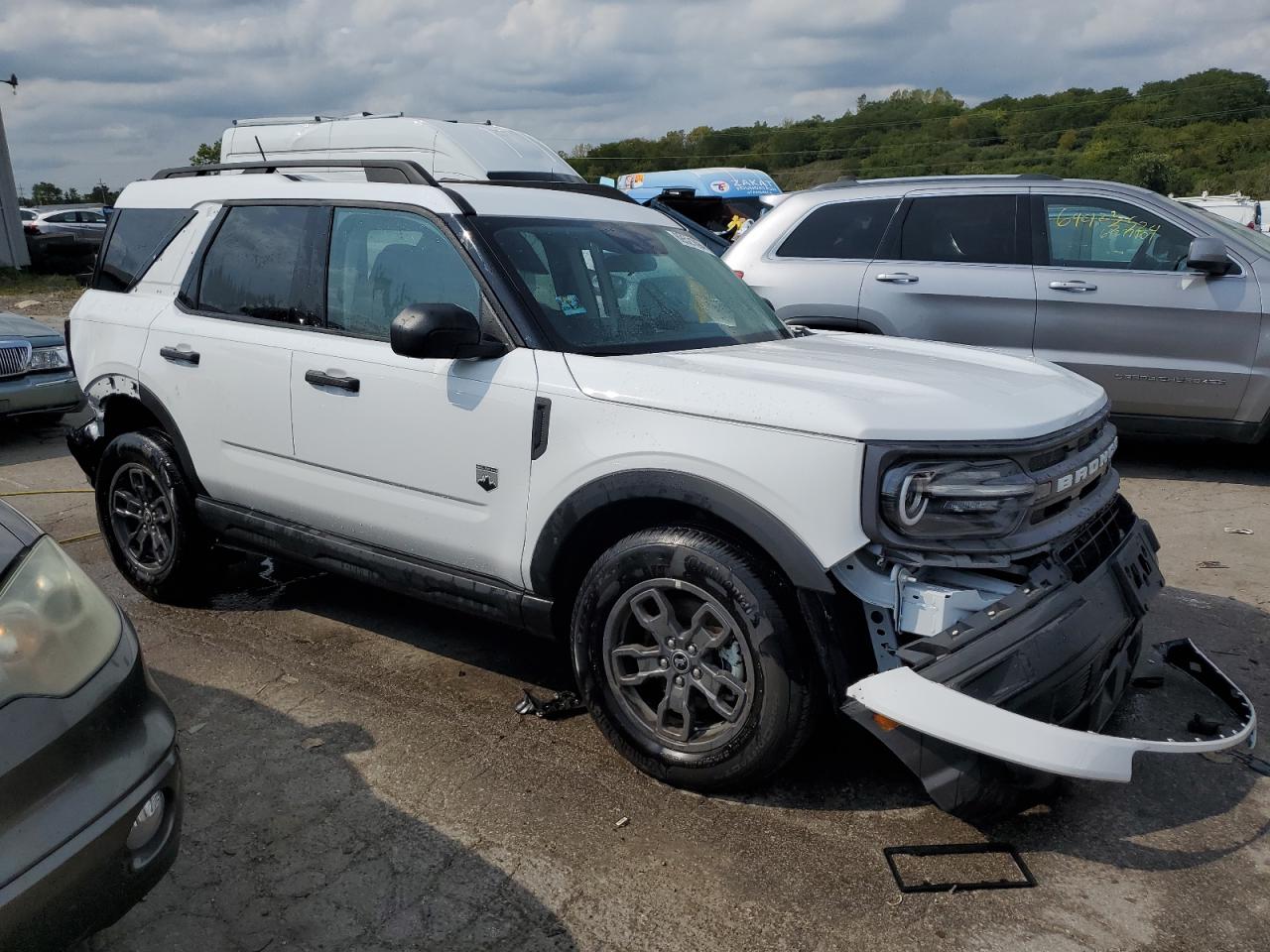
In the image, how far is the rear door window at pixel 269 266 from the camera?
163 inches

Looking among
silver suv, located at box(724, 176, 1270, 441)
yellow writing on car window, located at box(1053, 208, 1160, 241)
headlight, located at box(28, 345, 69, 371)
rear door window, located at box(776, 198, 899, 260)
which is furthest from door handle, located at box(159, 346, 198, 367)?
yellow writing on car window, located at box(1053, 208, 1160, 241)

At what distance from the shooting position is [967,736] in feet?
8.45

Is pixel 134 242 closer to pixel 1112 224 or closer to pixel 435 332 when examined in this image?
pixel 435 332

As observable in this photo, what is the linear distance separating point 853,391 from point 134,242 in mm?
3623

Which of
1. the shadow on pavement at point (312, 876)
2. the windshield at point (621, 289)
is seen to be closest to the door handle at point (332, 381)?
the windshield at point (621, 289)

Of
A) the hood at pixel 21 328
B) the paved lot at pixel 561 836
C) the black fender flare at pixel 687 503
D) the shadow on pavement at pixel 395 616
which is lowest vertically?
the shadow on pavement at pixel 395 616

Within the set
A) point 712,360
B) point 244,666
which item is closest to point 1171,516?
point 712,360

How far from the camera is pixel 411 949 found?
8.43 ft

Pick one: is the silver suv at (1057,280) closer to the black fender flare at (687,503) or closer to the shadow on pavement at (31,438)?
the black fender flare at (687,503)

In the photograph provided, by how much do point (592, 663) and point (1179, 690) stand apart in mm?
2242

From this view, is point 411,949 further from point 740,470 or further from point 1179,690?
point 1179,690

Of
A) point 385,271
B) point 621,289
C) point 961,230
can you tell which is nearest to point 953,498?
point 621,289

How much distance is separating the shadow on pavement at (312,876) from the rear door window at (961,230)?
551 centimetres

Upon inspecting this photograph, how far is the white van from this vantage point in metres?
8.49
